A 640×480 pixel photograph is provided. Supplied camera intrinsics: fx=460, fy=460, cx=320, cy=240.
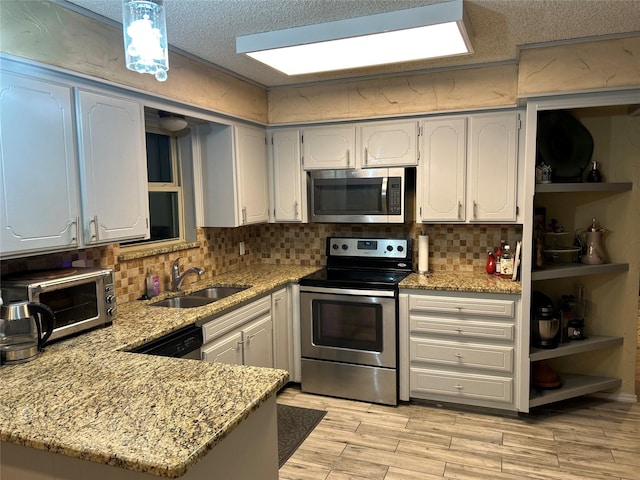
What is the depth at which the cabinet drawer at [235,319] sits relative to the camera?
8.70ft

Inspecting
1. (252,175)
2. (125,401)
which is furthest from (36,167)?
(252,175)

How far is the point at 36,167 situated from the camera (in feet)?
6.48

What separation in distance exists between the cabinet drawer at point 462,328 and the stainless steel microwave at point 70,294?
1.99 m

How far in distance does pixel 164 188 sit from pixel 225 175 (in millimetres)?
453

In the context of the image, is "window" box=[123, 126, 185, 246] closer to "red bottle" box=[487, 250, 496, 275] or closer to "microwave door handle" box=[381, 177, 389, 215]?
"microwave door handle" box=[381, 177, 389, 215]

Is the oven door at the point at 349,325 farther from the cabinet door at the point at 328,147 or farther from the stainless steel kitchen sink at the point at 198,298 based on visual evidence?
the cabinet door at the point at 328,147

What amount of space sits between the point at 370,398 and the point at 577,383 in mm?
1462

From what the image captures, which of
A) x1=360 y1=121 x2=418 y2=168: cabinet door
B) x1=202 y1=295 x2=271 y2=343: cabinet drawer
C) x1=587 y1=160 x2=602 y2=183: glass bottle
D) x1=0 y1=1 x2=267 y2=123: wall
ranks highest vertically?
x1=0 y1=1 x2=267 y2=123: wall

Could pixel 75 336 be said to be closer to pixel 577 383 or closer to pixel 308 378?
pixel 308 378

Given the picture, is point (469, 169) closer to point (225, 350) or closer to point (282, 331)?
point (282, 331)

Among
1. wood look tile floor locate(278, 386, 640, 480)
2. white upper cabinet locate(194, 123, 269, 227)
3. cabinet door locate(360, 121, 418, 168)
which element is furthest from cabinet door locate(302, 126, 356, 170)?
wood look tile floor locate(278, 386, 640, 480)

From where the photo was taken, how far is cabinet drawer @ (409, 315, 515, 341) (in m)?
3.08

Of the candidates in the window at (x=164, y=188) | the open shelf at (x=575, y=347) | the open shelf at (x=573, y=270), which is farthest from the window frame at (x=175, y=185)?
the open shelf at (x=575, y=347)

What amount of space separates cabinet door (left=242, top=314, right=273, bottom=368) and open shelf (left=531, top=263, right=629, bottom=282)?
6.04 ft
